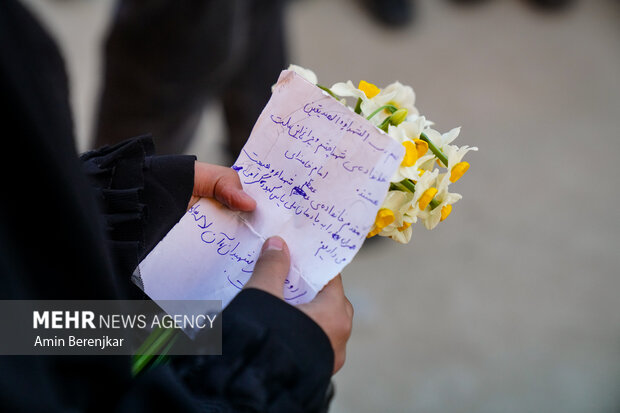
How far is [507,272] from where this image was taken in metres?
1.90

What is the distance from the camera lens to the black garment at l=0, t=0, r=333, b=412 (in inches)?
14.7

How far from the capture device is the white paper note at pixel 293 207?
22.9 inches

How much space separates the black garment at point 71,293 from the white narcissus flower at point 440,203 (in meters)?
0.18

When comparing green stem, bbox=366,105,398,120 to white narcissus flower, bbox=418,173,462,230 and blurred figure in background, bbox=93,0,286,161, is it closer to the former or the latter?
white narcissus flower, bbox=418,173,462,230

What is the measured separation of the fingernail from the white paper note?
0.04 feet

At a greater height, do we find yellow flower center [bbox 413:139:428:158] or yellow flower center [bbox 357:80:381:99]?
yellow flower center [bbox 357:80:381:99]

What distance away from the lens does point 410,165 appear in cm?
59

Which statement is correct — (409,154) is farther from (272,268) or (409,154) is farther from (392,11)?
(392,11)

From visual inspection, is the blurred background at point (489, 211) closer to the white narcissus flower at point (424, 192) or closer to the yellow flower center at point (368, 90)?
the yellow flower center at point (368, 90)

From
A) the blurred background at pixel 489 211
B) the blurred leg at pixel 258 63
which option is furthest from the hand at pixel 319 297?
the blurred leg at pixel 258 63

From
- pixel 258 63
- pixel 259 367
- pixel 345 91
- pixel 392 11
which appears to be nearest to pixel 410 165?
pixel 345 91

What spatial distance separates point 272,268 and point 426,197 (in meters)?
0.17

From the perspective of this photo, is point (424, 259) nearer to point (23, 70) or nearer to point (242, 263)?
point (242, 263)

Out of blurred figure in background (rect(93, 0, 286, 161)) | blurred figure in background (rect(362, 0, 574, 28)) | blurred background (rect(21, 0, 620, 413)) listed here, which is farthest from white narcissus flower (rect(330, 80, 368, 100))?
blurred figure in background (rect(362, 0, 574, 28))
